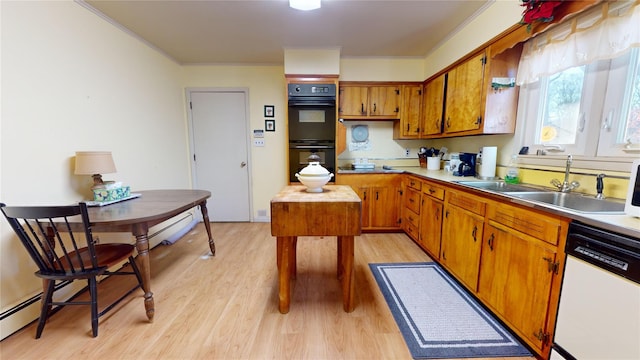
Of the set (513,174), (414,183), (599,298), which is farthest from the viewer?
(414,183)

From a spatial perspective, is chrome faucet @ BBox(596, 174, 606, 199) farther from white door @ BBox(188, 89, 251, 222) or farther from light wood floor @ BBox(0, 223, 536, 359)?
white door @ BBox(188, 89, 251, 222)

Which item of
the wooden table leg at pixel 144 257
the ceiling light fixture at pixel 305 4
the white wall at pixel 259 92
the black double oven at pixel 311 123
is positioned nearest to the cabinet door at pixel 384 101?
the black double oven at pixel 311 123

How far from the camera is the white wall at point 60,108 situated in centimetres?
160

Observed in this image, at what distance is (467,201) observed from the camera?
1962 mm

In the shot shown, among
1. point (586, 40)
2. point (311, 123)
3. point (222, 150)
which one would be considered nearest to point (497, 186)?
point (586, 40)

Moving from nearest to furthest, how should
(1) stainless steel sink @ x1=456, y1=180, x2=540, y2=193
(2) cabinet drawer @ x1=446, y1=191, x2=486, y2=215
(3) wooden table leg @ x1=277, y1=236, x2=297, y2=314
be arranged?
(3) wooden table leg @ x1=277, y1=236, x2=297, y2=314, (2) cabinet drawer @ x1=446, y1=191, x2=486, y2=215, (1) stainless steel sink @ x1=456, y1=180, x2=540, y2=193

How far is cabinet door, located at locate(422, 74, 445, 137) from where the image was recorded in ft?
9.94

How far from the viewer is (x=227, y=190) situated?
3932 mm

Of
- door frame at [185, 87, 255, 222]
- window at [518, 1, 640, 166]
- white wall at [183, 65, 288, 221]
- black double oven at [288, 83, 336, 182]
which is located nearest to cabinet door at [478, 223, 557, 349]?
window at [518, 1, 640, 166]

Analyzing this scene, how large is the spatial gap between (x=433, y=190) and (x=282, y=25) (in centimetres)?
237

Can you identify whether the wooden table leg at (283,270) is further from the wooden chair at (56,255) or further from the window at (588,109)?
the window at (588,109)

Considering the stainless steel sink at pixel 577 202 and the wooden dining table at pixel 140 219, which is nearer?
the stainless steel sink at pixel 577 202

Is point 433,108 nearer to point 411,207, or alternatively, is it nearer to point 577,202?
point 411,207

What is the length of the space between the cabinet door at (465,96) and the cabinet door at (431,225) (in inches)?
33.2
